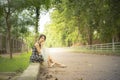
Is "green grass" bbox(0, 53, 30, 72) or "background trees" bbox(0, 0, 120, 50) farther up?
"background trees" bbox(0, 0, 120, 50)

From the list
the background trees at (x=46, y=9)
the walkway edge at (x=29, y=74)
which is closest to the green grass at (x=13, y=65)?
the walkway edge at (x=29, y=74)

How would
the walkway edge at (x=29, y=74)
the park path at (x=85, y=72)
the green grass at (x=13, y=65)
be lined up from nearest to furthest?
the walkway edge at (x=29, y=74) → the park path at (x=85, y=72) → the green grass at (x=13, y=65)

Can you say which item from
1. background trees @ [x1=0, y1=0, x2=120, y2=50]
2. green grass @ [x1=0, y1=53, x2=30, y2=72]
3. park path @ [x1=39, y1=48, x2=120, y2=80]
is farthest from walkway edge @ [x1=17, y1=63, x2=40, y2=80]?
background trees @ [x1=0, y1=0, x2=120, y2=50]

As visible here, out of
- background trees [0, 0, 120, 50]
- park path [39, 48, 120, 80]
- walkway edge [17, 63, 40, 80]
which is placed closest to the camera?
walkway edge [17, 63, 40, 80]

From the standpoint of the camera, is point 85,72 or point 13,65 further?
point 13,65

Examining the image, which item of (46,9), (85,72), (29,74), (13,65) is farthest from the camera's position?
(46,9)

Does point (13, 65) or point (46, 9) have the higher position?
point (46, 9)

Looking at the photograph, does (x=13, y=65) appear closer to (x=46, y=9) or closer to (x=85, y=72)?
(x=85, y=72)

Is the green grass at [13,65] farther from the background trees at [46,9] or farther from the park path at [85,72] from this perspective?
the background trees at [46,9]

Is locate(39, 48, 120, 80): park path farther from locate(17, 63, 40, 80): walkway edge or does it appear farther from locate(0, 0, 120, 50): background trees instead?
locate(0, 0, 120, 50): background trees

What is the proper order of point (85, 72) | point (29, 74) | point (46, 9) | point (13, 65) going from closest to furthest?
point (29, 74) → point (85, 72) → point (13, 65) → point (46, 9)

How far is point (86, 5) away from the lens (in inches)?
1404

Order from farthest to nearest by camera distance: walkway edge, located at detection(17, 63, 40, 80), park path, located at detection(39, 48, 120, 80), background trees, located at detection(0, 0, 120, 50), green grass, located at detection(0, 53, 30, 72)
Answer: background trees, located at detection(0, 0, 120, 50) < green grass, located at detection(0, 53, 30, 72) < park path, located at detection(39, 48, 120, 80) < walkway edge, located at detection(17, 63, 40, 80)

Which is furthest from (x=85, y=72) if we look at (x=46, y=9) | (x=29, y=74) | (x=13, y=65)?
(x=46, y=9)
